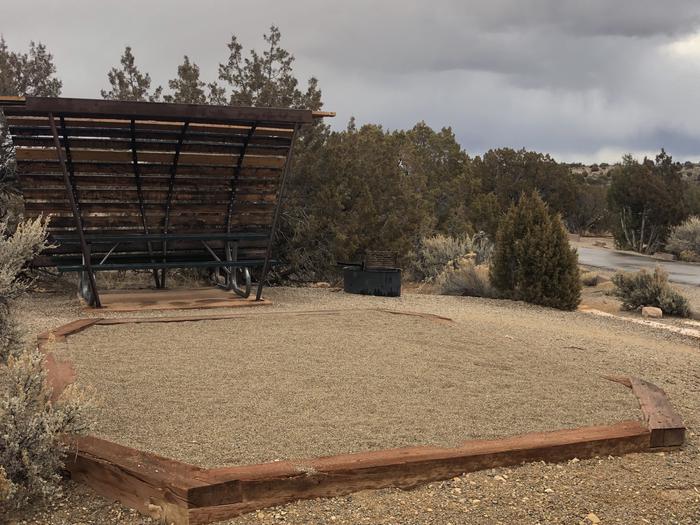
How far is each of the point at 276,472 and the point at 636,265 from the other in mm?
21099

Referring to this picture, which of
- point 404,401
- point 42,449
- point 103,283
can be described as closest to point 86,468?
point 42,449

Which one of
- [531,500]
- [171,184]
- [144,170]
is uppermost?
[144,170]

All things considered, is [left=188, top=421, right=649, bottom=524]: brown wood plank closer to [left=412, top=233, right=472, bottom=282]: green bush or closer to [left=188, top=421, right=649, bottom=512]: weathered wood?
[left=188, top=421, right=649, bottom=512]: weathered wood

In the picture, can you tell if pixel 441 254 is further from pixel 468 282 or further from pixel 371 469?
pixel 371 469

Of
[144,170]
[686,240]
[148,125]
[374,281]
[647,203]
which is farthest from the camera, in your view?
[647,203]

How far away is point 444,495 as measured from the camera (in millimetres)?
3826

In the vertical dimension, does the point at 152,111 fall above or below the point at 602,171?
below

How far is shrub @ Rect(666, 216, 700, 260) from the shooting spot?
91.6 feet

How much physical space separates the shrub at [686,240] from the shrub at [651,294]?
16200mm

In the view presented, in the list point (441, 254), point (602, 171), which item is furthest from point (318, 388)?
point (602, 171)

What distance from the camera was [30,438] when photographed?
3.70 m

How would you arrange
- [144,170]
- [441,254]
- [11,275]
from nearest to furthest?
[11,275], [144,170], [441,254]

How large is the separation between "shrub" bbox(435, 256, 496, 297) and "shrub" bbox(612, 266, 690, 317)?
2336 mm

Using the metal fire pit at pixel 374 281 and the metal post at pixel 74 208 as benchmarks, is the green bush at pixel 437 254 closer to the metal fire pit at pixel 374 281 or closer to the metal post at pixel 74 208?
the metal fire pit at pixel 374 281
